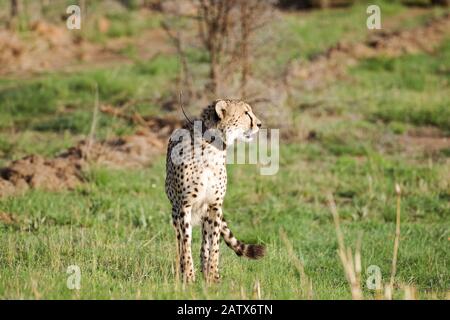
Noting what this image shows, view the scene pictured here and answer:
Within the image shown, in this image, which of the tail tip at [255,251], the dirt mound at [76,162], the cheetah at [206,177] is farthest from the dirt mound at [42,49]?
the tail tip at [255,251]

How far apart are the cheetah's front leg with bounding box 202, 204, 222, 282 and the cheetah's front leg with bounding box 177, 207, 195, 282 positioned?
119mm

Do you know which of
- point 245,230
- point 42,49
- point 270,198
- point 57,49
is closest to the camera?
point 245,230

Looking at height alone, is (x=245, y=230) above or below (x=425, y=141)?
below

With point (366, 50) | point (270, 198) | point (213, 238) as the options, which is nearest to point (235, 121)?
point (213, 238)

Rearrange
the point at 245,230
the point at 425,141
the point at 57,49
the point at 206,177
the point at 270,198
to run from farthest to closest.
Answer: the point at 57,49
the point at 425,141
the point at 270,198
the point at 245,230
the point at 206,177

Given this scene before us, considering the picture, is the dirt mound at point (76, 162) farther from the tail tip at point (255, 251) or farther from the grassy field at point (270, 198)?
the tail tip at point (255, 251)

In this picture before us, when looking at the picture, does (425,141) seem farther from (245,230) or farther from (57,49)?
(57,49)

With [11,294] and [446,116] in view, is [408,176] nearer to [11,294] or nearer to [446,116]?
[446,116]

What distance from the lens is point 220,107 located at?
5.56 meters

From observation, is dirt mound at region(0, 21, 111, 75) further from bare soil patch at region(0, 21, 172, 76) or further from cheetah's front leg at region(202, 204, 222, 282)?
cheetah's front leg at region(202, 204, 222, 282)

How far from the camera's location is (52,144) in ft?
33.8

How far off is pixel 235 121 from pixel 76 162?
11.6ft

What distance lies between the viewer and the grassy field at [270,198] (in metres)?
5.46
